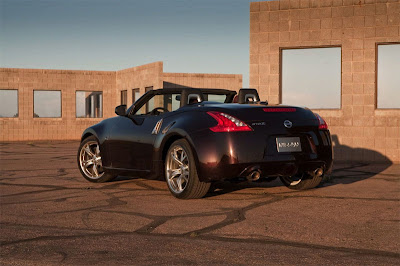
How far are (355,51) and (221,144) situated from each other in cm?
792

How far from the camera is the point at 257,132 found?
713cm

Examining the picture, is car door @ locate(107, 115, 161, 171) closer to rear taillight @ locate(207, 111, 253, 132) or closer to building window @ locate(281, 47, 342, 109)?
rear taillight @ locate(207, 111, 253, 132)

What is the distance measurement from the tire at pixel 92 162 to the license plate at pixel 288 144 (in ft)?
10.3

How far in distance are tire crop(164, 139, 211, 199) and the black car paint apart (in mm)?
110

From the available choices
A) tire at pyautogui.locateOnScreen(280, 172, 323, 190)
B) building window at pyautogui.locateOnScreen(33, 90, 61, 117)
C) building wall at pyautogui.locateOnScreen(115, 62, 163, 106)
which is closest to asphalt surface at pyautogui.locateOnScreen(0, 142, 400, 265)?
tire at pyautogui.locateOnScreen(280, 172, 323, 190)

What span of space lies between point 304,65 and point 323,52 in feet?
1.75

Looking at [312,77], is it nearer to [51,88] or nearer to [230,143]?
[230,143]

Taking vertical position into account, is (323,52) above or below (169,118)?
above

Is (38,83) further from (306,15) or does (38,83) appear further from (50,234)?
(50,234)

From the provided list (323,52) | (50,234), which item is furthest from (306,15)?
(50,234)

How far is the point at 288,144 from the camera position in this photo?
24.0ft

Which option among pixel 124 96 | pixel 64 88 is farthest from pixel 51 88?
pixel 124 96

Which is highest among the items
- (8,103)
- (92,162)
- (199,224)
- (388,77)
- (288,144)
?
(388,77)

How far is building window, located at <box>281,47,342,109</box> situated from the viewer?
46.6ft
